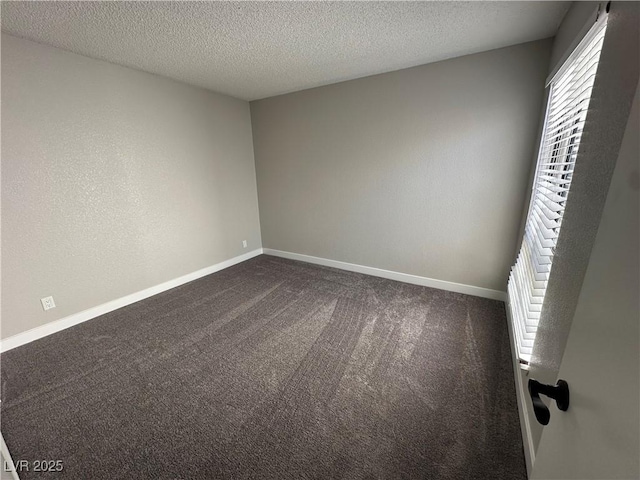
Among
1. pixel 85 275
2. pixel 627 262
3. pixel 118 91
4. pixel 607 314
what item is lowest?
pixel 85 275

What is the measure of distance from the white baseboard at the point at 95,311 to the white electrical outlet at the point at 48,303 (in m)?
0.15

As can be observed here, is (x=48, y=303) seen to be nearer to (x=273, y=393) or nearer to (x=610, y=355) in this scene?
(x=273, y=393)

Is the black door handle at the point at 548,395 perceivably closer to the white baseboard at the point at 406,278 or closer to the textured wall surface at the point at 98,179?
the white baseboard at the point at 406,278

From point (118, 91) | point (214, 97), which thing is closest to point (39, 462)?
point (118, 91)

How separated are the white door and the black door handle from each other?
18mm

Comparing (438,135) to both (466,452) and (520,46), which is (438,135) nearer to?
(520,46)

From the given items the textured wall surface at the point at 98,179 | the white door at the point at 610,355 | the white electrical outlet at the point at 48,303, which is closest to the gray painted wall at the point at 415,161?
the textured wall surface at the point at 98,179

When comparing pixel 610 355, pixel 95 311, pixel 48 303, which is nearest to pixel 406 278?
pixel 610 355

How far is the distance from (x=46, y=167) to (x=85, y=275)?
3.27 ft

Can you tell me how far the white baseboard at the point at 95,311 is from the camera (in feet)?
6.95

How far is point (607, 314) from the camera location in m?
0.46

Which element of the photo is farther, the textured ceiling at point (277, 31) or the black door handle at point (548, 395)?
the textured ceiling at point (277, 31)

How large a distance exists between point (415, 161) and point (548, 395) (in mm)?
2563

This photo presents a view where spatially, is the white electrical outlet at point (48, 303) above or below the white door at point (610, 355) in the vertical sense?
below
